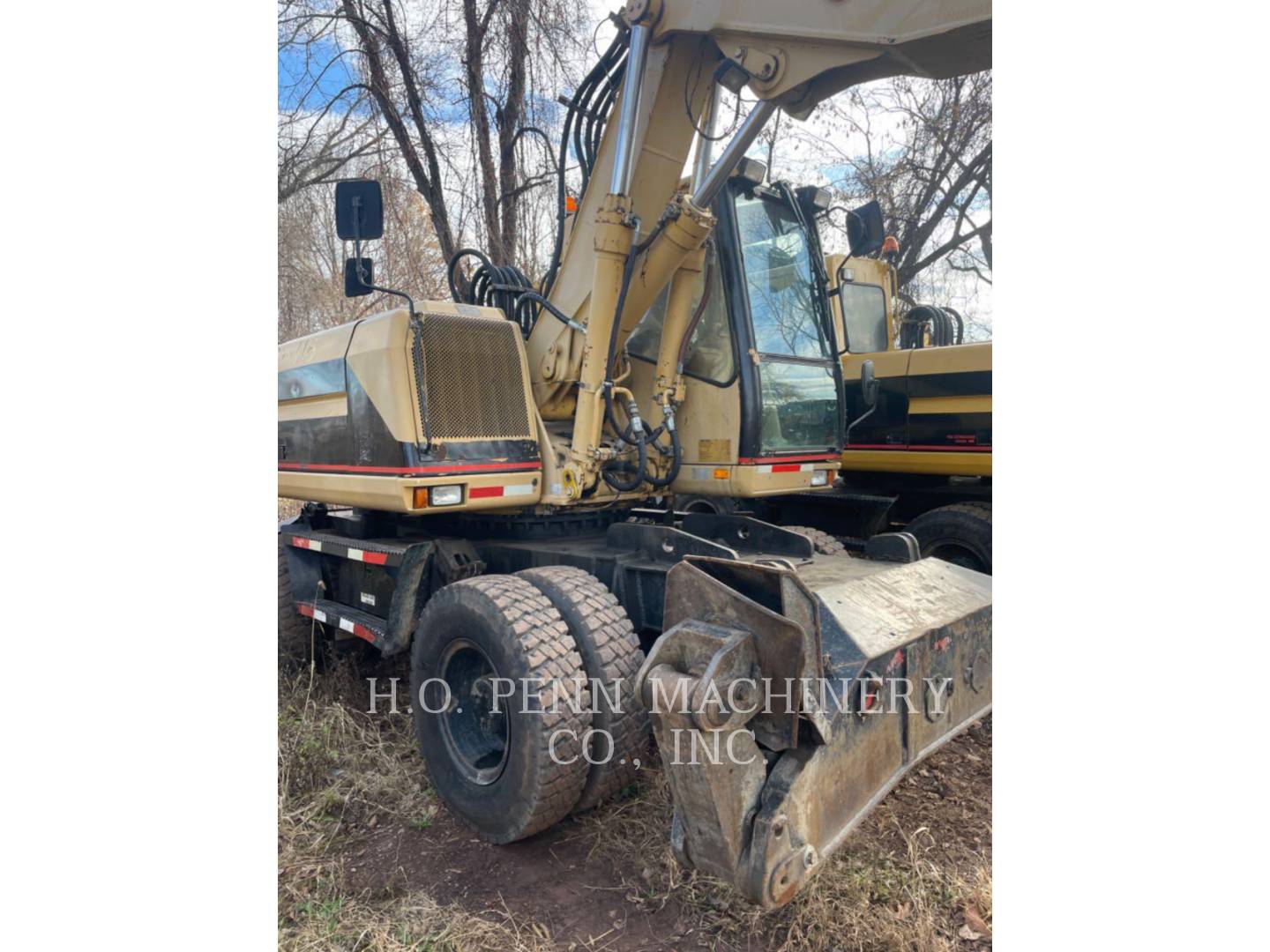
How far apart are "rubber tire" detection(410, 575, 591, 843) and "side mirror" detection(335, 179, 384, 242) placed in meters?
1.36

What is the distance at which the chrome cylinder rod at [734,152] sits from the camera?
304cm

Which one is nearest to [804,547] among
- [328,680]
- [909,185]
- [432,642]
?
[432,642]

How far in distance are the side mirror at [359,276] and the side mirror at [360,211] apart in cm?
13

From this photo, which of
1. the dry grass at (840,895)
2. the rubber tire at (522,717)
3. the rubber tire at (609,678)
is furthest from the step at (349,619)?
the dry grass at (840,895)

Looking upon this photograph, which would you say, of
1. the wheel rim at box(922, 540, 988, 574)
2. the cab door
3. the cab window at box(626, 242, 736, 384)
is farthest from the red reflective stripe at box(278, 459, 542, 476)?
the wheel rim at box(922, 540, 988, 574)

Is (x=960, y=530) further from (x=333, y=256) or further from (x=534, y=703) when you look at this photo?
(x=333, y=256)

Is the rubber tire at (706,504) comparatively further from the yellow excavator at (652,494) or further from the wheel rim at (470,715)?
the wheel rim at (470,715)

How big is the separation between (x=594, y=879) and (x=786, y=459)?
2046 millimetres

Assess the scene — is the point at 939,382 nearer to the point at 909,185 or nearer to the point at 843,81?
the point at 843,81

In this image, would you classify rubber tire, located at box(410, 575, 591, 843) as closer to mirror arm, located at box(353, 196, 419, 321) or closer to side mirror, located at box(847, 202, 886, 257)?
mirror arm, located at box(353, 196, 419, 321)

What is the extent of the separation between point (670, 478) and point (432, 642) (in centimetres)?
132

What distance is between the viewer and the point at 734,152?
3146 mm

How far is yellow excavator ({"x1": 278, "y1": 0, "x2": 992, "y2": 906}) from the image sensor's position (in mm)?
2219

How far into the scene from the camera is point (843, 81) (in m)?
2.90
